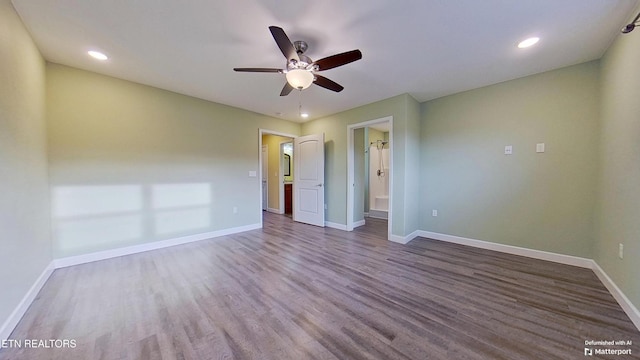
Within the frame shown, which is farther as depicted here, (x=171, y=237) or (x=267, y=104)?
(x=267, y=104)

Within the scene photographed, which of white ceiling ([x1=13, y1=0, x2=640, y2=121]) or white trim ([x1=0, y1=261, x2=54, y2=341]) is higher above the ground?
white ceiling ([x1=13, y1=0, x2=640, y2=121])

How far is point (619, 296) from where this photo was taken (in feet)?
6.34

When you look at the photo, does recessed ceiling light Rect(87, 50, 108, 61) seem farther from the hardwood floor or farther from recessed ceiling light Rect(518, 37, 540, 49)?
recessed ceiling light Rect(518, 37, 540, 49)

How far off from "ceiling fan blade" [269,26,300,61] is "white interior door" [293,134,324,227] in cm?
284

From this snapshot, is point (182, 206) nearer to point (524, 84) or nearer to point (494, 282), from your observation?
point (494, 282)

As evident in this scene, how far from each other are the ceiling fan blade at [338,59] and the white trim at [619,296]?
9.56ft

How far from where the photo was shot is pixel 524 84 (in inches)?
118

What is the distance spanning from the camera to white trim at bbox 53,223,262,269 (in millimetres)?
2747

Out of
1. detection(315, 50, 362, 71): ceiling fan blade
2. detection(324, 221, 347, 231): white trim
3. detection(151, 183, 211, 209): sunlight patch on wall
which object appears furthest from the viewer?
detection(324, 221, 347, 231): white trim

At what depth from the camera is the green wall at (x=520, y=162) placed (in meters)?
2.68

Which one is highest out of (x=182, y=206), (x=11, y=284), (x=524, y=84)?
(x=524, y=84)

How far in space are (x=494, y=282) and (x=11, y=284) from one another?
13.9ft

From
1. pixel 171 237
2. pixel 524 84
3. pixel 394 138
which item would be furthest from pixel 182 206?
pixel 524 84

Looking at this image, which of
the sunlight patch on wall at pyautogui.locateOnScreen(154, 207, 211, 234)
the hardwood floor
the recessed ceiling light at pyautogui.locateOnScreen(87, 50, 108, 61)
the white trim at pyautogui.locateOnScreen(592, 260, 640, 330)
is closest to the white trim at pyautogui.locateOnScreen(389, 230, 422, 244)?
the hardwood floor
